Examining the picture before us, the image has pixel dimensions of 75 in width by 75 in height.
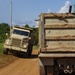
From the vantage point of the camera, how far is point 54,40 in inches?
444

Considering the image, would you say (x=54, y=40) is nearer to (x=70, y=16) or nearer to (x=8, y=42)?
(x=70, y=16)

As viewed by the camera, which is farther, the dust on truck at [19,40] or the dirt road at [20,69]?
the dust on truck at [19,40]

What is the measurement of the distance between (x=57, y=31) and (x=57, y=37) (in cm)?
23

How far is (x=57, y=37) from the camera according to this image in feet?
36.8

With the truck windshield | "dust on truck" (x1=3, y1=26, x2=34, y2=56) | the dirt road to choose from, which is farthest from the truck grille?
the dirt road

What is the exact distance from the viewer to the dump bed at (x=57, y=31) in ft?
36.7

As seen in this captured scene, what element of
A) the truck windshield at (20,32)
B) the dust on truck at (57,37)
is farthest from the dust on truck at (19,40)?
the dust on truck at (57,37)

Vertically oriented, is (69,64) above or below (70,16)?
below

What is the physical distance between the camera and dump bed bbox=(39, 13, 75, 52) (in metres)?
11.2

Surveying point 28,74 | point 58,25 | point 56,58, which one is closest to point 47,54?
point 56,58

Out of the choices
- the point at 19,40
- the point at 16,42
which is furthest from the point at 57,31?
the point at 16,42

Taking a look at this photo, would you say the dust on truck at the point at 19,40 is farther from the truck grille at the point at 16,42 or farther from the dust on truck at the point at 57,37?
the dust on truck at the point at 57,37

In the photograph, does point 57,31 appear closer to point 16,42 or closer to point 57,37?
point 57,37

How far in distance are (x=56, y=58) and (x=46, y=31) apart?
3.61ft
